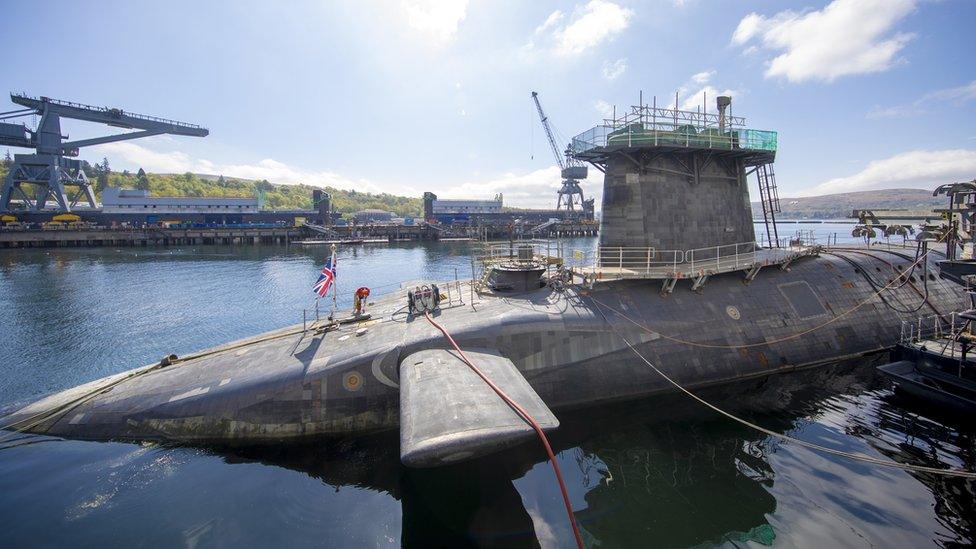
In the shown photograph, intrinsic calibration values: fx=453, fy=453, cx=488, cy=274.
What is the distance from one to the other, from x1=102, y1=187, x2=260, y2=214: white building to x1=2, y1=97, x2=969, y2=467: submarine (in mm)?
133018

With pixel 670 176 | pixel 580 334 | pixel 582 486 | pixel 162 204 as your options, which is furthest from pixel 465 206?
pixel 582 486

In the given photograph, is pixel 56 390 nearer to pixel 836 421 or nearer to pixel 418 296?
pixel 418 296

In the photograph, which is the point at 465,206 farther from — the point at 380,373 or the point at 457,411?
the point at 457,411

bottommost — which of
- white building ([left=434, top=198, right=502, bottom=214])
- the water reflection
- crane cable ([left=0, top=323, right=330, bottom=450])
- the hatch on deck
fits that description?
the water reflection

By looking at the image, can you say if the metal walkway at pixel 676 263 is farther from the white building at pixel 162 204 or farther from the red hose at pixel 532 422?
the white building at pixel 162 204

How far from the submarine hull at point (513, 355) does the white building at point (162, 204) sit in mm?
132362

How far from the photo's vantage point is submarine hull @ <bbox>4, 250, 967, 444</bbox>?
1456 cm

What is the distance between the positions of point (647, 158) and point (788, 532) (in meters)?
15.1

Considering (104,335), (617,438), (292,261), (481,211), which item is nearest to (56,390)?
(104,335)

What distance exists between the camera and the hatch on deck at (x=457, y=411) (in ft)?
27.6

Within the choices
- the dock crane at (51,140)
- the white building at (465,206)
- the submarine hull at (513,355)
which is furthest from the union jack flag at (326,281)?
the white building at (465,206)

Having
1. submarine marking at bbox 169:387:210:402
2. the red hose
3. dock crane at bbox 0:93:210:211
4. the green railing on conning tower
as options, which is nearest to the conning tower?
the green railing on conning tower

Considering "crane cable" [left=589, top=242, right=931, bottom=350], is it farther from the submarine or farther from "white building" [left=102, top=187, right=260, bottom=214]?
"white building" [left=102, top=187, right=260, bottom=214]

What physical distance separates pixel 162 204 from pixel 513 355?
149m
